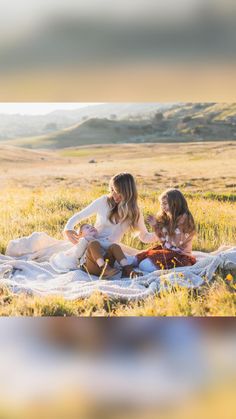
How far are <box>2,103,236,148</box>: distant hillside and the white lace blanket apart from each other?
1.11 metres

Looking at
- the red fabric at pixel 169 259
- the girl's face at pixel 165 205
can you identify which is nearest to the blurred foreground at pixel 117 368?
the red fabric at pixel 169 259

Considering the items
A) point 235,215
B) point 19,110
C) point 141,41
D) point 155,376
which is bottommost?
point 155,376

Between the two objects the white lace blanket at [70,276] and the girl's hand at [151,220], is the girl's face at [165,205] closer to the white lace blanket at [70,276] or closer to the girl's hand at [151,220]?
the girl's hand at [151,220]

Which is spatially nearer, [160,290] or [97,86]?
[160,290]

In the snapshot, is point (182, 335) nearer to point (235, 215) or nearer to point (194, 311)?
point (194, 311)

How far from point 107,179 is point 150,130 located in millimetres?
545

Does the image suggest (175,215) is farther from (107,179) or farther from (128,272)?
(107,179)

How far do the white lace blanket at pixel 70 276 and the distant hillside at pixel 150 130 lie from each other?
3.64 ft

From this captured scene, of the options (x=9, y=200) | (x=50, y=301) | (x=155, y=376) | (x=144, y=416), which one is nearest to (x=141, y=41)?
(x=9, y=200)

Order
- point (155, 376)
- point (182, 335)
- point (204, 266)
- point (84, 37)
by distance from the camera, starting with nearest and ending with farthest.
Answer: point (155, 376) < point (182, 335) < point (204, 266) < point (84, 37)

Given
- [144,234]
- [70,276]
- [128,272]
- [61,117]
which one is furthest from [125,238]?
[61,117]

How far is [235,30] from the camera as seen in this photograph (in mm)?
5473

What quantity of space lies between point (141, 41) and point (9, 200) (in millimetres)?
1577

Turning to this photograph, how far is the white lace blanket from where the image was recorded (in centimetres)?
453
